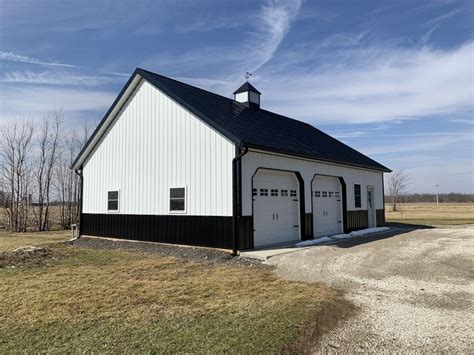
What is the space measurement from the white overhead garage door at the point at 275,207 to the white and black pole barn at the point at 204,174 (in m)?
0.03

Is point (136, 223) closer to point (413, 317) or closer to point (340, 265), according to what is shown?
point (340, 265)

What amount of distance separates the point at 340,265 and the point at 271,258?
180 centimetres

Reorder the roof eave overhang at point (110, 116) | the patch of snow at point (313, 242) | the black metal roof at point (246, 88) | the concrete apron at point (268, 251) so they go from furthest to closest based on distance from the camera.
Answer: the black metal roof at point (246, 88) < the roof eave overhang at point (110, 116) < the patch of snow at point (313, 242) < the concrete apron at point (268, 251)

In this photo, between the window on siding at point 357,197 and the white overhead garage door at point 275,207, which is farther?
the window on siding at point 357,197

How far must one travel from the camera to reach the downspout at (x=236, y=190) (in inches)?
406

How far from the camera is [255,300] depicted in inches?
233

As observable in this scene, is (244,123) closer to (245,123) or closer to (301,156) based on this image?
(245,123)

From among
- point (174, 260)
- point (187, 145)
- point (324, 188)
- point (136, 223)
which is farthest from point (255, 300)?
point (324, 188)

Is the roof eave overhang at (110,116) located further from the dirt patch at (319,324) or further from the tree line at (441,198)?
the tree line at (441,198)

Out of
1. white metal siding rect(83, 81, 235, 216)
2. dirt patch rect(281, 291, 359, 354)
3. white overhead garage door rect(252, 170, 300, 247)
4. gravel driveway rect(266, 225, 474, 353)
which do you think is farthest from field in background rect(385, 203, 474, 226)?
dirt patch rect(281, 291, 359, 354)

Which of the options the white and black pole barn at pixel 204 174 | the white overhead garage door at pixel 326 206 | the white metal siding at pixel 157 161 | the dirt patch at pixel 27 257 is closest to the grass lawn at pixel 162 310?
the dirt patch at pixel 27 257

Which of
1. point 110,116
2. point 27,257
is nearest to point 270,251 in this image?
point 27,257

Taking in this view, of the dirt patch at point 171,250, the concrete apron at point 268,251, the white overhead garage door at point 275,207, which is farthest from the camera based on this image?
the white overhead garage door at point 275,207

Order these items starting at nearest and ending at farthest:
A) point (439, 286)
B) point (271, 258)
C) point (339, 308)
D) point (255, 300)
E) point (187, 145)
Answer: point (339, 308) → point (255, 300) → point (439, 286) → point (271, 258) → point (187, 145)
